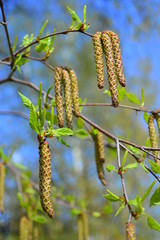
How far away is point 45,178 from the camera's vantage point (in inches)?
29.4

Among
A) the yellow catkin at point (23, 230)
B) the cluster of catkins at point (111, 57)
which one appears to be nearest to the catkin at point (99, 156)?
the cluster of catkins at point (111, 57)

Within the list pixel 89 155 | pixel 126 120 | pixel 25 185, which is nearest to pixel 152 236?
→ pixel 89 155

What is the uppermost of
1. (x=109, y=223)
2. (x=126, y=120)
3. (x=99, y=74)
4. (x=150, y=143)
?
(x=126, y=120)

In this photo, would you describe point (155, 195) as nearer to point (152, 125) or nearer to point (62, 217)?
point (152, 125)

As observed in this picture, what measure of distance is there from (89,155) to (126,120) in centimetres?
114

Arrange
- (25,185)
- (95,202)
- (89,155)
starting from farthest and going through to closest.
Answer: (89,155) → (95,202) → (25,185)

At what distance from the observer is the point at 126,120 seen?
8.30 metres

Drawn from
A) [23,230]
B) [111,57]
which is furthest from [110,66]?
[23,230]

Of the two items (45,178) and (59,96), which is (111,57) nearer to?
(59,96)

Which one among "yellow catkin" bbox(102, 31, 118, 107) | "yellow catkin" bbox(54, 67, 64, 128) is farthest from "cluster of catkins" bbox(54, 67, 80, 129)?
"yellow catkin" bbox(102, 31, 118, 107)

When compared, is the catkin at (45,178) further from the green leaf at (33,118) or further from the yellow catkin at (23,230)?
the yellow catkin at (23,230)

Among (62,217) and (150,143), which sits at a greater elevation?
(150,143)

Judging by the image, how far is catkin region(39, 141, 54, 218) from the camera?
72 centimetres

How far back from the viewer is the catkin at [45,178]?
2.37 ft
